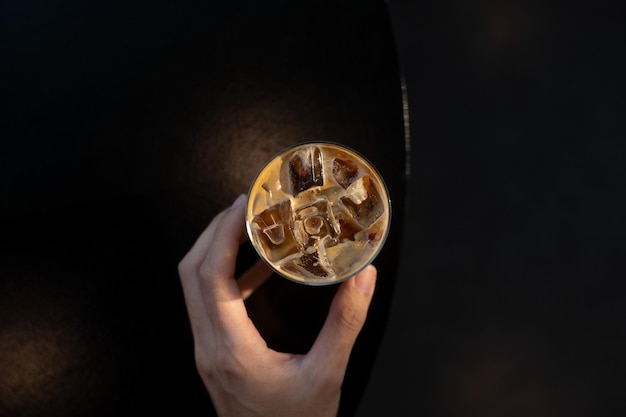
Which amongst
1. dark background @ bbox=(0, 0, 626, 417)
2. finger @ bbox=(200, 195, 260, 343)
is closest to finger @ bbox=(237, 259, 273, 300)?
finger @ bbox=(200, 195, 260, 343)

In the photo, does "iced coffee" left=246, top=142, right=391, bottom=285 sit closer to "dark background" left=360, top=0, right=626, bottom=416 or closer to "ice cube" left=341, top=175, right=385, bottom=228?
"ice cube" left=341, top=175, right=385, bottom=228

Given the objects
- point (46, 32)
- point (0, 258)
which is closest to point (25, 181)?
point (0, 258)

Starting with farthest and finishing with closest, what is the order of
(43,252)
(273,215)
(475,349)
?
(475,349) → (43,252) → (273,215)

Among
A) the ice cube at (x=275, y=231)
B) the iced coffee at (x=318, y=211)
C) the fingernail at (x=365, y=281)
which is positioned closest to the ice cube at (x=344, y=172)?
the iced coffee at (x=318, y=211)

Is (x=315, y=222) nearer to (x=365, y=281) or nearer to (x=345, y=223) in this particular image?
(x=345, y=223)

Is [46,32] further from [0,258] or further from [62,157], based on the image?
[0,258]

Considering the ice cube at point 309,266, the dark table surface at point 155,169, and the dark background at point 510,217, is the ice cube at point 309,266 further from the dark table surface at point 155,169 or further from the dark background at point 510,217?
the dark background at point 510,217

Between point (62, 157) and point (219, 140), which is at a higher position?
point (62, 157)
